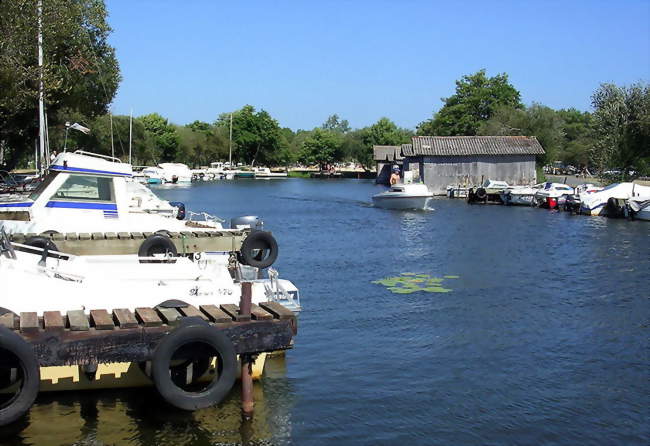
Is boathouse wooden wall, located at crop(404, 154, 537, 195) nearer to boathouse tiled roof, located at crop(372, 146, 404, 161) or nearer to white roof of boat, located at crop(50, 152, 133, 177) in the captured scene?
boathouse tiled roof, located at crop(372, 146, 404, 161)

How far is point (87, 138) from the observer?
224 ft

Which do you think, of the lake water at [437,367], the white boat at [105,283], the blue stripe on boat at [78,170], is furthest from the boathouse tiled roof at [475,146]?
the white boat at [105,283]

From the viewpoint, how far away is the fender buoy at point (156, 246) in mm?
18266

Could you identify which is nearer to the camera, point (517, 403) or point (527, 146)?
point (517, 403)

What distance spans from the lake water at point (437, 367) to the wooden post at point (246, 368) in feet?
0.67

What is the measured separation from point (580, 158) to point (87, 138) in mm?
69351

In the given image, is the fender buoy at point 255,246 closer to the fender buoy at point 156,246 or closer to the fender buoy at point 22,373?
the fender buoy at point 156,246

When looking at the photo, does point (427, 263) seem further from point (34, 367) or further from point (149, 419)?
point (34, 367)

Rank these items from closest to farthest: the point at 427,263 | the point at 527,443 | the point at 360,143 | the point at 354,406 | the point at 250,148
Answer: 1. the point at 527,443
2. the point at 354,406
3. the point at 427,263
4. the point at 250,148
5. the point at 360,143

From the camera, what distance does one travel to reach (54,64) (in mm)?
35156

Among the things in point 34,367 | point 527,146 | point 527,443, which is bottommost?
point 527,443

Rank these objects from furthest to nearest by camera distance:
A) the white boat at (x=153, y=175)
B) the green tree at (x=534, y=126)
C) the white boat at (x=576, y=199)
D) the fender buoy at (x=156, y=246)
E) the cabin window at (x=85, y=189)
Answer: the white boat at (x=153, y=175), the green tree at (x=534, y=126), the white boat at (x=576, y=199), the cabin window at (x=85, y=189), the fender buoy at (x=156, y=246)

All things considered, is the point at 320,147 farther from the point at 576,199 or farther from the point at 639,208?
the point at 639,208

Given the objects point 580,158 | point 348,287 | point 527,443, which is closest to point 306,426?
point 527,443
